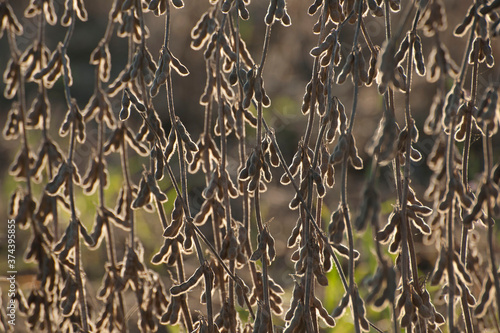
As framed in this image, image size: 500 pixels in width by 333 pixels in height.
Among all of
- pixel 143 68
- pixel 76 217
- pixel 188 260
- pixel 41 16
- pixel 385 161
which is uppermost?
pixel 41 16

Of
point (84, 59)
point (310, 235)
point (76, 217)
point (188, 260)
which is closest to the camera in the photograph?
point (310, 235)

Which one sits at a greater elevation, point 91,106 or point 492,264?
point 91,106

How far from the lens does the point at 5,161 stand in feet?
13.9

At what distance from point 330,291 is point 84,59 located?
4.51 metres

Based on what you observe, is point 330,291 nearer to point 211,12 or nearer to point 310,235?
point 310,235

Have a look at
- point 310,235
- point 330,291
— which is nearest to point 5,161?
point 330,291

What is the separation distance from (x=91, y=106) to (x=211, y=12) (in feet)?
1.27

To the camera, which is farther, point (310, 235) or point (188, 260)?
point (188, 260)

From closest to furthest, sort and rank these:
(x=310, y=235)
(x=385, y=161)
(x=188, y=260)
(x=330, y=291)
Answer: (x=385, y=161)
(x=310, y=235)
(x=330, y=291)
(x=188, y=260)

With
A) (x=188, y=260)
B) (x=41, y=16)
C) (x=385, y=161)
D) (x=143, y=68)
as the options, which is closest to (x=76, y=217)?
(x=143, y=68)

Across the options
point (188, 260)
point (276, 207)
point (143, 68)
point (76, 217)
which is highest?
point (143, 68)

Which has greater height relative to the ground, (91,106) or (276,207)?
(91,106)

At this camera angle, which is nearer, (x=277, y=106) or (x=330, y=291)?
(x=330, y=291)

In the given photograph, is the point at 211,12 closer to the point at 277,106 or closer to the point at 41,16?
the point at 41,16
